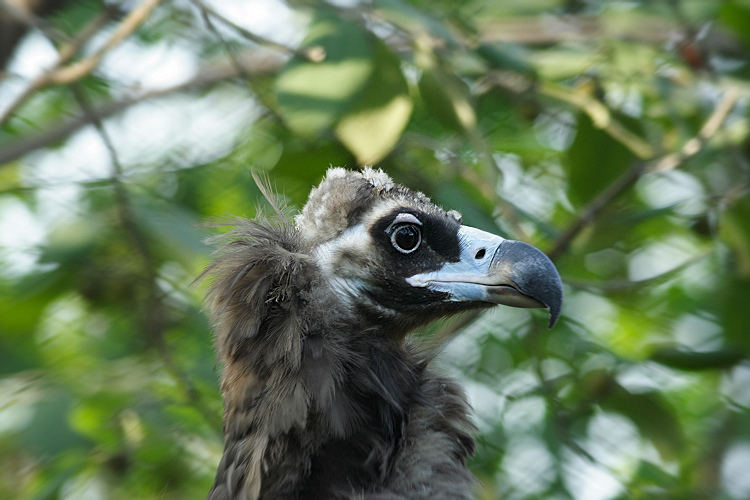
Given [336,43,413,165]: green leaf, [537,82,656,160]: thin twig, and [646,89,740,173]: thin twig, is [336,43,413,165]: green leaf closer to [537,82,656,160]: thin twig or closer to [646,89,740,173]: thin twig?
[537,82,656,160]: thin twig

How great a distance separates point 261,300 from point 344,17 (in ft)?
2.62

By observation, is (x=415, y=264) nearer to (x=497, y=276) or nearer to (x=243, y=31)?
(x=497, y=276)

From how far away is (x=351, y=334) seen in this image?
1791mm

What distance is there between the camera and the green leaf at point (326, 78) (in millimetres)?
1795

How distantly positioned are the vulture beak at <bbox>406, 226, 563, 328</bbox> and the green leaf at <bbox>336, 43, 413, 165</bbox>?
30 centimetres

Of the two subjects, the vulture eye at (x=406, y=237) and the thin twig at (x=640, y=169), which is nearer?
the vulture eye at (x=406, y=237)

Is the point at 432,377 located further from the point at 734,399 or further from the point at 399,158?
the point at 734,399

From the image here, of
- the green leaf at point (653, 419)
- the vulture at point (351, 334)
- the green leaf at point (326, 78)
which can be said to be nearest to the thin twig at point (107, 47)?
the green leaf at point (326, 78)

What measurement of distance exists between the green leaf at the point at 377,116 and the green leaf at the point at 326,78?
3 cm

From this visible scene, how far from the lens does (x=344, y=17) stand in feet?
6.36

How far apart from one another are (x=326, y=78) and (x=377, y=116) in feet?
0.51

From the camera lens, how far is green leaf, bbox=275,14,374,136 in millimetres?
1795

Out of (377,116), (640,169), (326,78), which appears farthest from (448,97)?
(640,169)

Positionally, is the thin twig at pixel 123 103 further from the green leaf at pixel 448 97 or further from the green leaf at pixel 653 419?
the green leaf at pixel 653 419
